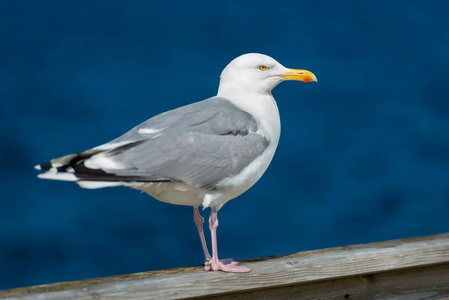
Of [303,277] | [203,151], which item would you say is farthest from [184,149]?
[303,277]

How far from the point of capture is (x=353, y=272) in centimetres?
180

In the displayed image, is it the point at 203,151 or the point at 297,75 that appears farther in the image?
the point at 297,75

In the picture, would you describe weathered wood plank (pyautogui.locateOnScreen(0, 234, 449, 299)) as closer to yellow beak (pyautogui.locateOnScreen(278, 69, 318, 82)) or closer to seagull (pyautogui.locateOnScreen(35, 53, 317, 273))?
seagull (pyautogui.locateOnScreen(35, 53, 317, 273))

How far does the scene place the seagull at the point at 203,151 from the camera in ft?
5.20

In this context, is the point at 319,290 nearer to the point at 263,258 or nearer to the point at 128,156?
the point at 263,258

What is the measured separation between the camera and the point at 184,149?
5.60ft

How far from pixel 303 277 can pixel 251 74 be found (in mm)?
567

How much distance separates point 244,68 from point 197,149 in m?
0.31

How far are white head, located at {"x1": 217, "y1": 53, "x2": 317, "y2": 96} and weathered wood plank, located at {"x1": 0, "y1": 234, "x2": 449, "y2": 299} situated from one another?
473mm

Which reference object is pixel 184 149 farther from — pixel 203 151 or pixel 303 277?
pixel 303 277

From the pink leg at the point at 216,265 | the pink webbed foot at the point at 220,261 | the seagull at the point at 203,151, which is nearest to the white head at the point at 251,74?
the seagull at the point at 203,151

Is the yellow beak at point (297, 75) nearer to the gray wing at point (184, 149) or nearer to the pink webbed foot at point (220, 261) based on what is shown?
the gray wing at point (184, 149)

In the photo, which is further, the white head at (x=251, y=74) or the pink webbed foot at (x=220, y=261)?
the white head at (x=251, y=74)

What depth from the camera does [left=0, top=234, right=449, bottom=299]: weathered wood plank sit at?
1526 millimetres
